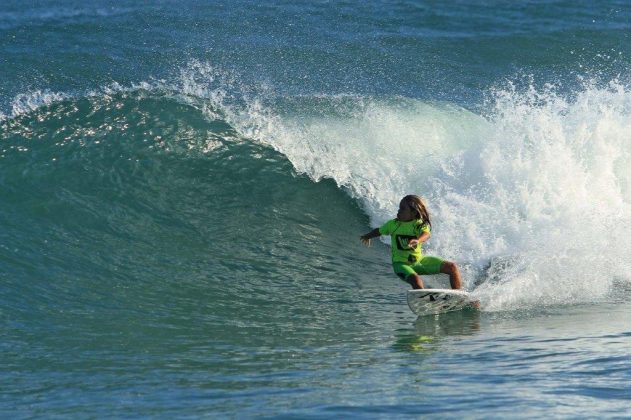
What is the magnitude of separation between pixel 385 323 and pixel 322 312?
725 millimetres

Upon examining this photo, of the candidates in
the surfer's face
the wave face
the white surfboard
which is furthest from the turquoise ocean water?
the surfer's face

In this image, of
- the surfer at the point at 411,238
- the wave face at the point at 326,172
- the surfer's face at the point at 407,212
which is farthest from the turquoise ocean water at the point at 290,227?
the surfer's face at the point at 407,212

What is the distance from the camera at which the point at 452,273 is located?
9180 millimetres

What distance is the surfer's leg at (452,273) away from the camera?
9117mm

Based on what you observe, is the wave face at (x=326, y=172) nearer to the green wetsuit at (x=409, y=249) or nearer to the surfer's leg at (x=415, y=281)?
the green wetsuit at (x=409, y=249)

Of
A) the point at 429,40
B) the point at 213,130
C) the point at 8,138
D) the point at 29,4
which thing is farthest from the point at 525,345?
the point at 29,4

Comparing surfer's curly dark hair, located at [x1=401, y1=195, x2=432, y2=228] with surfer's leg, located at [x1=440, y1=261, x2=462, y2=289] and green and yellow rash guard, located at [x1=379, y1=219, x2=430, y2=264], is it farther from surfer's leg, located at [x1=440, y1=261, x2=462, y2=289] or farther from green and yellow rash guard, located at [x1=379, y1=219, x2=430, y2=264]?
surfer's leg, located at [x1=440, y1=261, x2=462, y2=289]

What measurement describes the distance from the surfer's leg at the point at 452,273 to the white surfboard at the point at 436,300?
0.22 m

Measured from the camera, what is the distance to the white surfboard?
865cm

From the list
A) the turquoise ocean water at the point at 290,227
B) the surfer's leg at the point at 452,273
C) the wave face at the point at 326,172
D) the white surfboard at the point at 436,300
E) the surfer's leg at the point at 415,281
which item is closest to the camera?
the turquoise ocean water at the point at 290,227

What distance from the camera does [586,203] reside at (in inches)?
453

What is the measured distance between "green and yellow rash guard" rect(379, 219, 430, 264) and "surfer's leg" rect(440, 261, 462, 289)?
0.89 feet

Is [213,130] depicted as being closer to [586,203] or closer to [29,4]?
[586,203]

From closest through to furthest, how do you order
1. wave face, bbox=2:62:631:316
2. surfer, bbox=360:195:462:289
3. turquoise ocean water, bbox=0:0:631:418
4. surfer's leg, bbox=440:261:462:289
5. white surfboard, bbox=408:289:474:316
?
1. turquoise ocean water, bbox=0:0:631:418
2. white surfboard, bbox=408:289:474:316
3. surfer's leg, bbox=440:261:462:289
4. surfer, bbox=360:195:462:289
5. wave face, bbox=2:62:631:316
